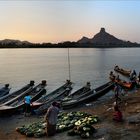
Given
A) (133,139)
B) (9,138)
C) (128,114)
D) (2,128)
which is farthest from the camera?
(2,128)

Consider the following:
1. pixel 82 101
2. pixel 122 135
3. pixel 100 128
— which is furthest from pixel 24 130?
pixel 82 101

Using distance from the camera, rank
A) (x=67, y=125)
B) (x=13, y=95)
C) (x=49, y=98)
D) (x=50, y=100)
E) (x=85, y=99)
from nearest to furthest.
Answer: (x=67, y=125) → (x=85, y=99) → (x=50, y=100) → (x=49, y=98) → (x=13, y=95)

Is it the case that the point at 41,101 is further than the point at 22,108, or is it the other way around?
the point at 41,101

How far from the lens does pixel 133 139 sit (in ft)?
52.9

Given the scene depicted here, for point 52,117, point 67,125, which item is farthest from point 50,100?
point 52,117

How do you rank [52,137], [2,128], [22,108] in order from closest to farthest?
[52,137] → [2,128] → [22,108]

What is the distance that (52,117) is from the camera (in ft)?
55.7

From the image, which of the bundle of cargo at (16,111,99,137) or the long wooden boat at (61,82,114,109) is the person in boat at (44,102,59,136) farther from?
the long wooden boat at (61,82,114,109)

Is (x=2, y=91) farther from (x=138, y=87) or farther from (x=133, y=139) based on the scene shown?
(x=133, y=139)

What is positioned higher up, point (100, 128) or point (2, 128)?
point (100, 128)

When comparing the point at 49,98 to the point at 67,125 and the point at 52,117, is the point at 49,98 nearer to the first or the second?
the point at 67,125

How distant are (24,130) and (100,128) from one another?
491 centimetres

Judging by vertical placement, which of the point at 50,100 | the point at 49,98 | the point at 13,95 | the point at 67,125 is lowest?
the point at 13,95

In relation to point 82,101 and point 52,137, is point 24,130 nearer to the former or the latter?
point 52,137
